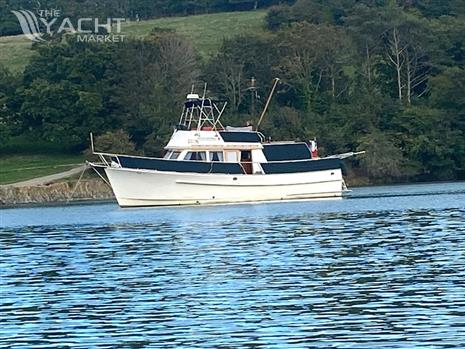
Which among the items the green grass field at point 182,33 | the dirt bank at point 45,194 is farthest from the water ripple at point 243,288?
the green grass field at point 182,33

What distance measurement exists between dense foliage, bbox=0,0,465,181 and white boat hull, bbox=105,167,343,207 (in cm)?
2284

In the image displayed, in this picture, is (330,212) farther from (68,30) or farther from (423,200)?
(68,30)

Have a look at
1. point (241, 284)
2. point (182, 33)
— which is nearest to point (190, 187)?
point (241, 284)

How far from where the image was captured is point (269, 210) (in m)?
69.3

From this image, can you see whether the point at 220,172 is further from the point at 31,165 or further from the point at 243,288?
the point at 243,288

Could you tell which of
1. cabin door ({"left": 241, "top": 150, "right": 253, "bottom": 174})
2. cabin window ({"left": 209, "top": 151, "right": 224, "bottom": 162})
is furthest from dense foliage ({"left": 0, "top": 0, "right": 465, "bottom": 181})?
cabin window ({"left": 209, "top": 151, "right": 224, "bottom": 162})

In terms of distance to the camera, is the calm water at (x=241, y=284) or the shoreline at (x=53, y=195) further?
the shoreline at (x=53, y=195)

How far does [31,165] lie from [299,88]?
2524 centimetres

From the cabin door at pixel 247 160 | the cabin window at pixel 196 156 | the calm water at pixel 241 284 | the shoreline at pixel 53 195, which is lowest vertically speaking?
the shoreline at pixel 53 195

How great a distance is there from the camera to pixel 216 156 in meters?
82.2

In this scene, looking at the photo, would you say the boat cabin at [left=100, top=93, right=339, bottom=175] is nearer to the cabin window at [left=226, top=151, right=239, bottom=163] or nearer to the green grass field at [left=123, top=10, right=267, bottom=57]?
the cabin window at [left=226, top=151, right=239, bottom=163]

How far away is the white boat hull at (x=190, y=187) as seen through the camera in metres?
80.3

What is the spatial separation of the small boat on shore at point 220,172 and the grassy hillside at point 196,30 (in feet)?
173

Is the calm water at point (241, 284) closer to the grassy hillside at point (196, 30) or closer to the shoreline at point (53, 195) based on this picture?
the shoreline at point (53, 195)
